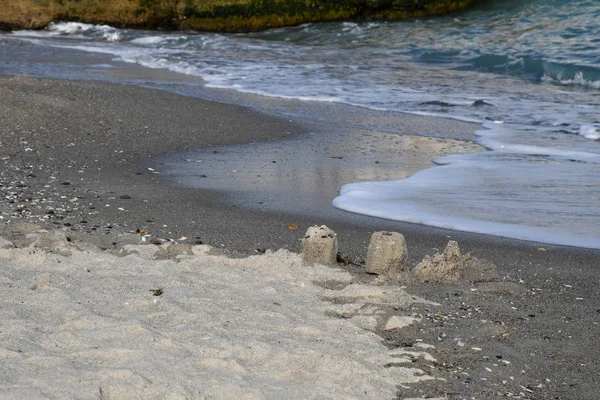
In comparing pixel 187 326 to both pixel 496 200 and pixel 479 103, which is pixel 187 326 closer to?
pixel 496 200

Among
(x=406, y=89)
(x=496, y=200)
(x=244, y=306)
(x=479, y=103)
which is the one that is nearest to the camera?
(x=244, y=306)

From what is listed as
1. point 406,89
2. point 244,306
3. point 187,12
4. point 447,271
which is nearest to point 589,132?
point 406,89

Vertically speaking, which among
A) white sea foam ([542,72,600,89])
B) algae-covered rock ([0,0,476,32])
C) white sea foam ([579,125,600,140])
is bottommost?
white sea foam ([542,72,600,89])

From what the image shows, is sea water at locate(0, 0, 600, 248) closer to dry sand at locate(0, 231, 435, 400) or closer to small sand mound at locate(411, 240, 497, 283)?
small sand mound at locate(411, 240, 497, 283)

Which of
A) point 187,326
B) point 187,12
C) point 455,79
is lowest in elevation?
point 455,79

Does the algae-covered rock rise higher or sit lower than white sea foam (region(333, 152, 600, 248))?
higher

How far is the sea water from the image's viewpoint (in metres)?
4.91

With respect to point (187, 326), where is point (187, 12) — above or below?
above

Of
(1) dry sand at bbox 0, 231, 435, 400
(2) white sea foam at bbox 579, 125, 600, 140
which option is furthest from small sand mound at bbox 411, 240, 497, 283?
(2) white sea foam at bbox 579, 125, 600, 140

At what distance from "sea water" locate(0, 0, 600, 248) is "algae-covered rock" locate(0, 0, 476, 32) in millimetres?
400

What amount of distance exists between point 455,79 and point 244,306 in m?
8.96

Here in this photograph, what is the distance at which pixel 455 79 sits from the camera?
1148cm

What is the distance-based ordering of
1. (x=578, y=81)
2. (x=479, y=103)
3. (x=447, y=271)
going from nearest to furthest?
1. (x=447, y=271)
2. (x=479, y=103)
3. (x=578, y=81)

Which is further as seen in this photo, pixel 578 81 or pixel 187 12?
pixel 187 12
